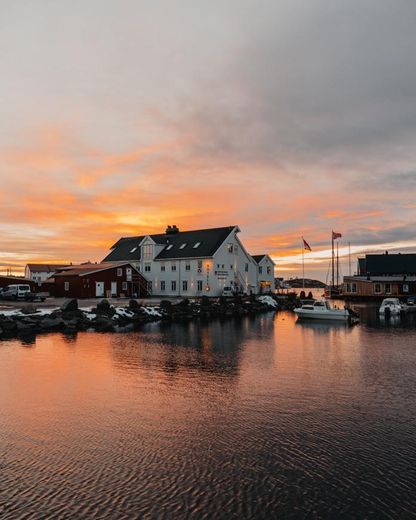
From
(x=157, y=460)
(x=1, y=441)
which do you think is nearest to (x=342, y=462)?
(x=157, y=460)

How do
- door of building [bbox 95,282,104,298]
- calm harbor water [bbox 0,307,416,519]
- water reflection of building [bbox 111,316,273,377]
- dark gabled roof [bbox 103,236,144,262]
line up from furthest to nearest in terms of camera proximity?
dark gabled roof [bbox 103,236,144,262] → door of building [bbox 95,282,104,298] → water reflection of building [bbox 111,316,273,377] → calm harbor water [bbox 0,307,416,519]

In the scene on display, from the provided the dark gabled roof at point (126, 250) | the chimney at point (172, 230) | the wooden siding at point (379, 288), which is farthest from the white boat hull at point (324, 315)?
the wooden siding at point (379, 288)

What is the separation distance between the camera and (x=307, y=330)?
40.9 m

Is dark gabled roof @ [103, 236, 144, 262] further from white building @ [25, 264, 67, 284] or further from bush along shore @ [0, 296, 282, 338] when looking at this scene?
white building @ [25, 264, 67, 284]

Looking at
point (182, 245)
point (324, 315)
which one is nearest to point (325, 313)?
point (324, 315)

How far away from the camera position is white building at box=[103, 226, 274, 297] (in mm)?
68875

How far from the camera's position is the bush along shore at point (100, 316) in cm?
3756

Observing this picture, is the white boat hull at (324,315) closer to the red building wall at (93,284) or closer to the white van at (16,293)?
the red building wall at (93,284)

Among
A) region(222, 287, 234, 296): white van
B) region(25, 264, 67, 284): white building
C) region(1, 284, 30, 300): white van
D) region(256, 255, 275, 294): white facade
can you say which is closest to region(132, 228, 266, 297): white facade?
region(222, 287, 234, 296): white van

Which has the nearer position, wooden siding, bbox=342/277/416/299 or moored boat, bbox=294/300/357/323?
moored boat, bbox=294/300/357/323

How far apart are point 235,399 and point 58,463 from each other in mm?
7370

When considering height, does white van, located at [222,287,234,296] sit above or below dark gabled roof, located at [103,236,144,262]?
below

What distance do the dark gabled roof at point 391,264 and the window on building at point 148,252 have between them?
42671 mm

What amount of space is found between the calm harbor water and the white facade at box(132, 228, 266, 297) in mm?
43176
